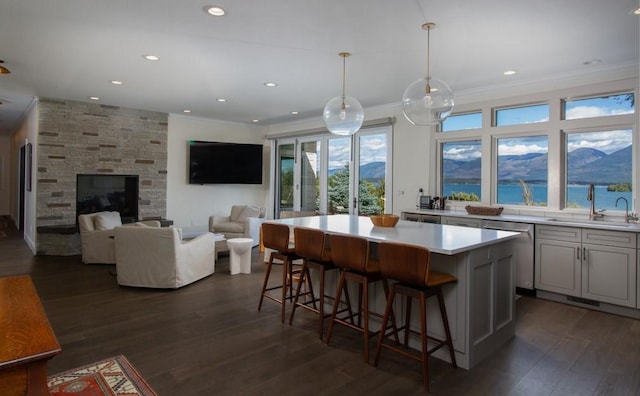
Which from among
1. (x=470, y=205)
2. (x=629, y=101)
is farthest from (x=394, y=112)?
(x=629, y=101)

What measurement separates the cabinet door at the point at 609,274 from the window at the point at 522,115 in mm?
1806

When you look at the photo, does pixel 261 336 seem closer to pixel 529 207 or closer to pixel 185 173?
pixel 529 207

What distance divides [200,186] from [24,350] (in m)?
7.00

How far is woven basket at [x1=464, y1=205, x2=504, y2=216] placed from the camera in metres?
4.93

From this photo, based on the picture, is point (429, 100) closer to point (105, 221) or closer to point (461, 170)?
point (461, 170)

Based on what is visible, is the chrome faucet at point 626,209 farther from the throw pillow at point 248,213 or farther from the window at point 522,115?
the throw pillow at point 248,213

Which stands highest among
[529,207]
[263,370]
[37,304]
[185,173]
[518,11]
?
[518,11]

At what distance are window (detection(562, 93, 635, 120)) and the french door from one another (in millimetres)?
2583

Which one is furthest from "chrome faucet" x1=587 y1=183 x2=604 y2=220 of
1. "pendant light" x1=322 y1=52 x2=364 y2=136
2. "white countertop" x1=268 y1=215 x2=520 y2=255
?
"pendant light" x1=322 y1=52 x2=364 y2=136

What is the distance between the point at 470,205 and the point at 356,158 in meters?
2.32

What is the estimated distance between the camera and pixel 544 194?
491 centimetres

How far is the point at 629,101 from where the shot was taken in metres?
4.24

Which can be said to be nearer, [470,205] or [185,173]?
[470,205]

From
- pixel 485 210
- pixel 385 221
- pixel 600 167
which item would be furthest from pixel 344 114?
pixel 600 167
